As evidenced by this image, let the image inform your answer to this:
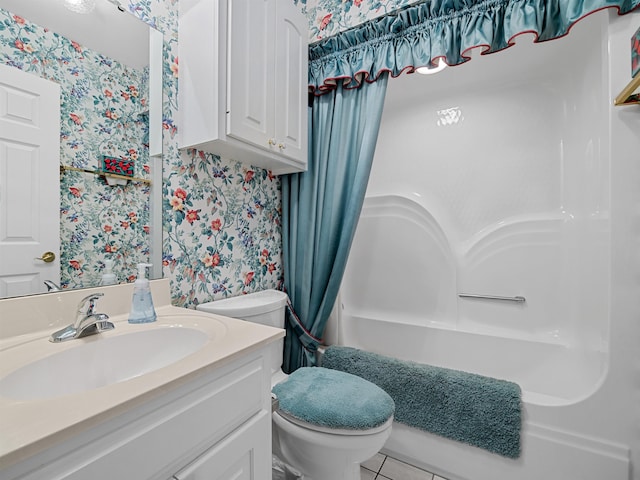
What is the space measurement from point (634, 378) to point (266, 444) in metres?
1.28

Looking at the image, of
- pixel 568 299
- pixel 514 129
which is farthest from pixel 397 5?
pixel 568 299

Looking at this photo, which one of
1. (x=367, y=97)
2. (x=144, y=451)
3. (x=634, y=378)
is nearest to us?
(x=144, y=451)

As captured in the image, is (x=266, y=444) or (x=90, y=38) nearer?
(x=266, y=444)

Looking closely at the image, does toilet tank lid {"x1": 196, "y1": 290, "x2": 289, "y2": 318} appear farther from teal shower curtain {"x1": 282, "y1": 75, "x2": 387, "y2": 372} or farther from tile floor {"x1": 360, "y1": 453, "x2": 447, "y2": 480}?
tile floor {"x1": 360, "y1": 453, "x2": 447, "y2": 480}

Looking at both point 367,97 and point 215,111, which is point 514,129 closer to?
point 367,97

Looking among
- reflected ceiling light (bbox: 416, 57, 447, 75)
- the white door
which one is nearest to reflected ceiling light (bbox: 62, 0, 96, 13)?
the white door

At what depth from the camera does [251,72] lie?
3.90 ft

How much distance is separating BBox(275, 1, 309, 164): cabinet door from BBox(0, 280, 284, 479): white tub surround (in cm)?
90

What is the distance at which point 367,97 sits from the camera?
1518 mm

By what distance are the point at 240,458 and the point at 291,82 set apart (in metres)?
1.48

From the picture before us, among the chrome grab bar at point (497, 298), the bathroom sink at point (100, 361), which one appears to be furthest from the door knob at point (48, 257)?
the chrome grab bar at point (497, 298)

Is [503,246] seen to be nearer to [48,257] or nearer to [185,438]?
[185,438]

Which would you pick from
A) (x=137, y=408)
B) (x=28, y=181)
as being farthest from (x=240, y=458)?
(x=28, y=181)

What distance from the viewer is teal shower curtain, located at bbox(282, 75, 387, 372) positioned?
1.50 meters
